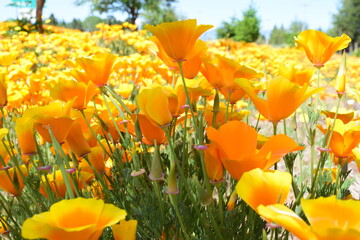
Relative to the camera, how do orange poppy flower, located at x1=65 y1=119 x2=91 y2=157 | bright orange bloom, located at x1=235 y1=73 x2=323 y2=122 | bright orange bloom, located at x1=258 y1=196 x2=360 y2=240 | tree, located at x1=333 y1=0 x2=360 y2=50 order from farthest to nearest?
tree, located at x1=333 y1=0 x2=360 y2=50 → orange poppy flower, located at x1=65 y1=119 x2=91 y2=157 → bright orange bloom, located at x1=235 y1=73 x2=323 y2=122 → bright orange bloom, located at x1=258 y1=196 x2=360 y2=240

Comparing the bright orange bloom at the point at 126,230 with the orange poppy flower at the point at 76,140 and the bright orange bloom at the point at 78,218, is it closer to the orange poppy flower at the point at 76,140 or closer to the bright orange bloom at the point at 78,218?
the bright orange bloom at the point at 78,218

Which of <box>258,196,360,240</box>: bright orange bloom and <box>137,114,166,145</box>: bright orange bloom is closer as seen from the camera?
<box>258,196,360,240</box>: bright orange bloom

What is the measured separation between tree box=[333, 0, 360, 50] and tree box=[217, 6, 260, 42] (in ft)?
66.9

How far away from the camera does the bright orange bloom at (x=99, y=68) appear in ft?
3.43

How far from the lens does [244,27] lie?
2716cm

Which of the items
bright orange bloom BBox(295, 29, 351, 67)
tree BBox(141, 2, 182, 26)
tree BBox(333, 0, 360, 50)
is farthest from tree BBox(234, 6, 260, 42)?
bright orange bloom BBox(295, 29, 351, 67)

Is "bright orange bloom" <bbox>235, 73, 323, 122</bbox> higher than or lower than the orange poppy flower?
higher

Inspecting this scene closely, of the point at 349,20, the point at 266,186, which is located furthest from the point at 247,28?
the point at 266,186

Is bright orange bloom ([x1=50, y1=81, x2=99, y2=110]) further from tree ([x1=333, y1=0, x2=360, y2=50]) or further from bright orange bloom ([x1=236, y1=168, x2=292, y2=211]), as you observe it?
tree ([x1=333, y1=0, x2=360, y2=50])

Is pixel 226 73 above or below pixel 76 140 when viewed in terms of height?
above

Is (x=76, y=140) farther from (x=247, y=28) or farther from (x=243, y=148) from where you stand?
(x=247, y=28)

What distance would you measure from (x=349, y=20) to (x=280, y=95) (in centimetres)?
4975

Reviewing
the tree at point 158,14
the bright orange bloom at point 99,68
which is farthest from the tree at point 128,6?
the bright orange bloom at point 99,68

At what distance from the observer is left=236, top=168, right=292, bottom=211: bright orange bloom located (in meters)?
0.64
